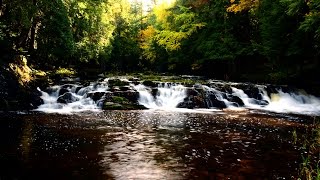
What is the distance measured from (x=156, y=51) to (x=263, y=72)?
17.2 m

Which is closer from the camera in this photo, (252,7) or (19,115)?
(19,115)

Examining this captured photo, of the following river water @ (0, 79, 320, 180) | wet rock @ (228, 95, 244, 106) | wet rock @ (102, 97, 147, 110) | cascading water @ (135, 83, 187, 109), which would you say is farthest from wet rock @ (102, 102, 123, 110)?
wet rock @ (228, 95, 244, 106)

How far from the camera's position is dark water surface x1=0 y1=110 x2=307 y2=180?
665 centimetres

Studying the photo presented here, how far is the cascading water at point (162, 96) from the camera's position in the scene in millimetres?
19062

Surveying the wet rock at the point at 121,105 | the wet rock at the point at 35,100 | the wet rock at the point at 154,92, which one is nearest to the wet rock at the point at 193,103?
the wet rock at the point at 154,92

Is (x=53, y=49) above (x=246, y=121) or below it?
above

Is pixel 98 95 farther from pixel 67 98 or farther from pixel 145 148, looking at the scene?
pixel 145 148

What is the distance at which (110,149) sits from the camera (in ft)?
27.7

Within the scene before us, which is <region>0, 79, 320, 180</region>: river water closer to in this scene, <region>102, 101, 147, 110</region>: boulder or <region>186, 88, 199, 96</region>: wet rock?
<region>102, 101, 147, 110</region>: boulder

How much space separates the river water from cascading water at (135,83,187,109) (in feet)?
10.1

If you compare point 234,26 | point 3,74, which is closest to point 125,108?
point 3,74

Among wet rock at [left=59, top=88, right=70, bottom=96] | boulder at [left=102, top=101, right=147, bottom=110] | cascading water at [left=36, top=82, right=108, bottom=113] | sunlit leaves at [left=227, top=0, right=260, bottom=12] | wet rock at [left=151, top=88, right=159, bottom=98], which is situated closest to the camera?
cascading water at [left=36, top=82, right=108, bottom=113]

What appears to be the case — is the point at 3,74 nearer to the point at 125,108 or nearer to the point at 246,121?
the point at 125,108

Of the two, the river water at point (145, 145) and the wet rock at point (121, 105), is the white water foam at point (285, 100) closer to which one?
the river water at point (145, 145)
